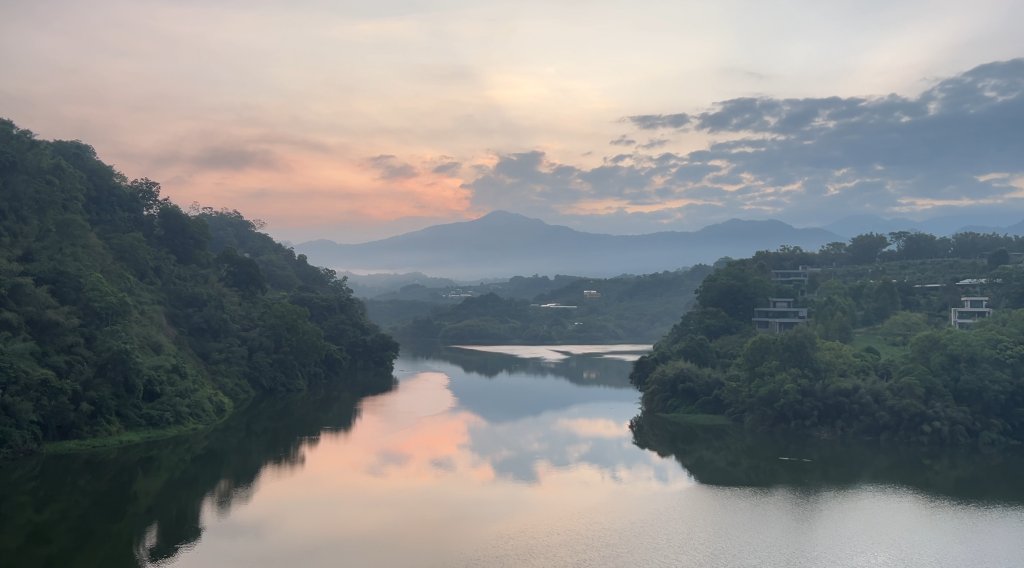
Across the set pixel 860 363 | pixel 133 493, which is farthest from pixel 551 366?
pixel 133 493

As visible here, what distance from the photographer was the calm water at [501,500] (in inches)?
744

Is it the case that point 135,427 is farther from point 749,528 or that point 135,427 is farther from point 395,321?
point 395,321

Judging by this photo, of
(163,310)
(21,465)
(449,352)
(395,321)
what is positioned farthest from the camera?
(395,321)

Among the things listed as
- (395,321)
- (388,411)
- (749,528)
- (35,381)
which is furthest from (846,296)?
(395,321)

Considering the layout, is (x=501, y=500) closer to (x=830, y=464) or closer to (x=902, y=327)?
(x=830, y=464)

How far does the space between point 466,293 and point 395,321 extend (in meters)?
37.7

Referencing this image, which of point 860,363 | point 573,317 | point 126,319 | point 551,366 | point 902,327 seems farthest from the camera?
point 573,317

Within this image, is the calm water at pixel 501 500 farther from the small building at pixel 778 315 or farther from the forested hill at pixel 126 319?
the small building at pixel 778 315

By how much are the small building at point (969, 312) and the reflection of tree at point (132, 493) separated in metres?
27.0

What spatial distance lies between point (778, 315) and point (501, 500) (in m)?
26.8

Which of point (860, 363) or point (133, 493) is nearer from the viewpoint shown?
point (133, 493)

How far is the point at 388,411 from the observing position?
38656 millimetres

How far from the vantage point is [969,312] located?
135 ft

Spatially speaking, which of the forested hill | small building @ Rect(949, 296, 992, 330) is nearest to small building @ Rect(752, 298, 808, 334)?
small building @ Rect(949, 296, 992, 330)
